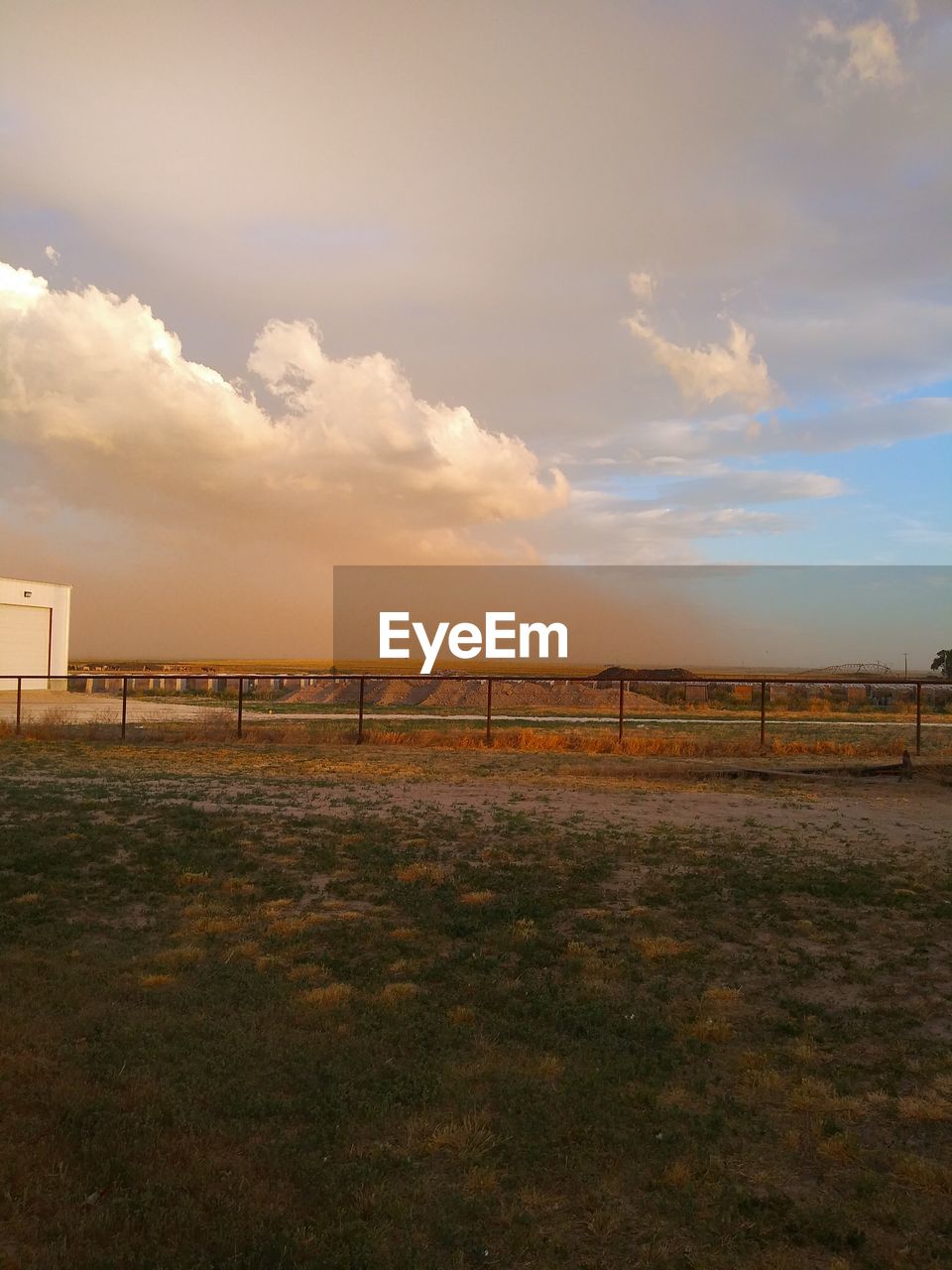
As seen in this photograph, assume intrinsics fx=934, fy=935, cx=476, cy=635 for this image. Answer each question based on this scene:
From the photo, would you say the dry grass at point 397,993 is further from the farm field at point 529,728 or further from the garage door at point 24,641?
the garage door at point 24,641

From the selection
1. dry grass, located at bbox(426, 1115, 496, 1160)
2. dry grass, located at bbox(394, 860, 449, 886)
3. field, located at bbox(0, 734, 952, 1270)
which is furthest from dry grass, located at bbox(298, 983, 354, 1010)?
dry grass, located at bbox(394, 860, 449, 886)

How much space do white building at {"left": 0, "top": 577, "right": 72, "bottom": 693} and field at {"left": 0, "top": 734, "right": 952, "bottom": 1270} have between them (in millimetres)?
39326

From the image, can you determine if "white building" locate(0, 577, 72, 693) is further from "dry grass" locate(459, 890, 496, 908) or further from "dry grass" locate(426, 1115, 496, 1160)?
"dry grass" locate(426, 1115, 496, 1160)

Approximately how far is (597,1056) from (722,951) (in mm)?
2223

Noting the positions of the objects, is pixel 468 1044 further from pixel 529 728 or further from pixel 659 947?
pixel 529 728

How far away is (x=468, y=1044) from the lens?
572 centimetres

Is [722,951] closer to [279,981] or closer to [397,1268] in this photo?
[279,981]

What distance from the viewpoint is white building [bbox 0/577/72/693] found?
153 feet

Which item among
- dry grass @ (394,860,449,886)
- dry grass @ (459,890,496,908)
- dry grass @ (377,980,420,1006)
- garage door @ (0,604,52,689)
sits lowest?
dry grass @ (377,980,420,1006)

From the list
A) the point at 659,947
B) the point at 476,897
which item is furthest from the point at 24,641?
the point at 659,947

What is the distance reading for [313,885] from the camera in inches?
350

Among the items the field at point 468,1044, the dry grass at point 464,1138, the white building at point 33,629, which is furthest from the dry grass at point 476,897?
the white building at point 33,629

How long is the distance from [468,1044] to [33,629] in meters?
48.6

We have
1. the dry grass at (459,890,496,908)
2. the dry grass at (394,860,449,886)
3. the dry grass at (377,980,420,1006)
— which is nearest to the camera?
the dry grass at (377,980,420,1006)
